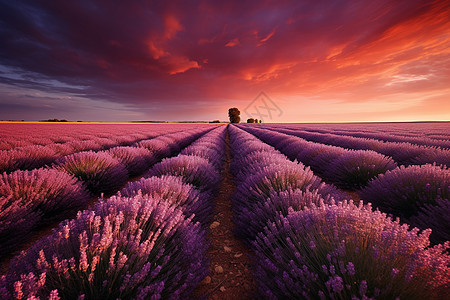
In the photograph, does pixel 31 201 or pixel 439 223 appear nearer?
pixel 439 223

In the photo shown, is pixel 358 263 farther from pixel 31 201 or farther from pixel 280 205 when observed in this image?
pixel 31 201

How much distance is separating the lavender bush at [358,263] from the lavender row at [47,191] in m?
2.33

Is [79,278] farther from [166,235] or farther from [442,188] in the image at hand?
[442,188]

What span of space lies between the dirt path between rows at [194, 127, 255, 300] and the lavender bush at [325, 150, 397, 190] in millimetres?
2662

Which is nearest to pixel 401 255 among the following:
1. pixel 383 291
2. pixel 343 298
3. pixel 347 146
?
pixel 383 291

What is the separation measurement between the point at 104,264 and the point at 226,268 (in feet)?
3.34

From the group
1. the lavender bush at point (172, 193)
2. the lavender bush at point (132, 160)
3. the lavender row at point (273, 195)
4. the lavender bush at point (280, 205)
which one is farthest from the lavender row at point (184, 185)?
the lavender bush at point (132, 160)

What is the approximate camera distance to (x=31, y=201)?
6.81 ft

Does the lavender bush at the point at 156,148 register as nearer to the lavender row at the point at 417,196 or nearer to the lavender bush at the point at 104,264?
the lavender bush at the point at 104,264

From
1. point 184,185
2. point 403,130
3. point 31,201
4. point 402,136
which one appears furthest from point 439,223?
point 403,130

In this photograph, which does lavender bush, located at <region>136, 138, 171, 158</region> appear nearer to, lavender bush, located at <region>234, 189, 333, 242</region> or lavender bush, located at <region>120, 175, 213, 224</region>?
lavender bush, located at <region>120, 175, 213, 224</region>

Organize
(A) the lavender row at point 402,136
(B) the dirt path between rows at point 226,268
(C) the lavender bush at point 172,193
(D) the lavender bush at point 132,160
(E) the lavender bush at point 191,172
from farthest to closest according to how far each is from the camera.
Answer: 1. (A) the lavender row at point 402,136
2. (D) the lavender bush at point 132,160
3. (E) the lavender bush at point 191,172
4. (C) the lavender bush at point 172,193
5. (B) the dirt path between rows at point 226,268

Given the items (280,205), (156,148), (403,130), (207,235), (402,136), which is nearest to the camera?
(280,205)

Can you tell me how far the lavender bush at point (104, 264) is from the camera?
87cm
